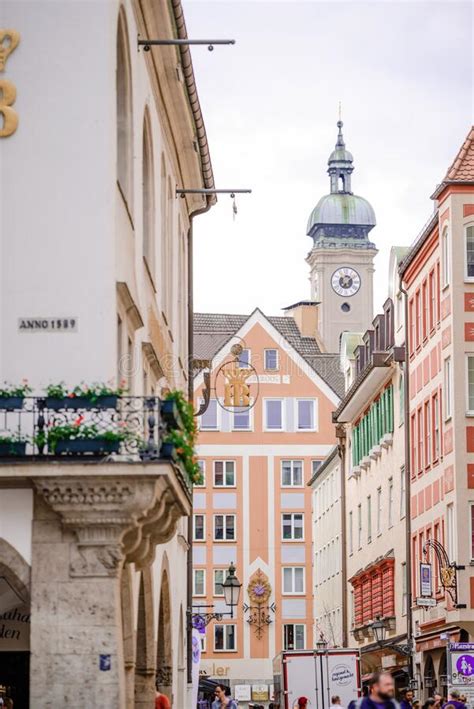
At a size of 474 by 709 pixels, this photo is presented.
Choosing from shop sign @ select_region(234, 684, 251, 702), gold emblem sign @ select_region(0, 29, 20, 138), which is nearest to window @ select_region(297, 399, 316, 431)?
shop sign @ select_region(234, 684, 251, 702)

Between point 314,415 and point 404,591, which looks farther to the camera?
point 314,415

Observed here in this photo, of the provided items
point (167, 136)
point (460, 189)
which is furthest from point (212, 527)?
point (167, 136)

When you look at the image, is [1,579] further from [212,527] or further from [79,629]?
[212,527]

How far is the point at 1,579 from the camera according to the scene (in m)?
23.1

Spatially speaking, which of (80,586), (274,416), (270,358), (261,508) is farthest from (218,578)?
(80,586)

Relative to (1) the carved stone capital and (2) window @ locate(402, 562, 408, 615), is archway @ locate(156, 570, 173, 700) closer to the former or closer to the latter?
(1) the carved stone capital

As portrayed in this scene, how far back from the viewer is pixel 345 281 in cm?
17400

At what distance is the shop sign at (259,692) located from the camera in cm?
9744

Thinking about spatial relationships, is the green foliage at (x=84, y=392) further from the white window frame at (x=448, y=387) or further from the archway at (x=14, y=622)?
the white window frame at (x=448, y=387)

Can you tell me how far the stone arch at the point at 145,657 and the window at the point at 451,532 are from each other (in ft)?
69.5

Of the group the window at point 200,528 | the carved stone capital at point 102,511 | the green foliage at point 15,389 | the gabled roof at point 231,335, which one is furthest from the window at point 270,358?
the carved stone capital at point 102,511

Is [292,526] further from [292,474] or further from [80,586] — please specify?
[80,586]

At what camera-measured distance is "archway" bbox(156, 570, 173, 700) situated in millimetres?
31094

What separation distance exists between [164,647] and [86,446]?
12.7 meters
